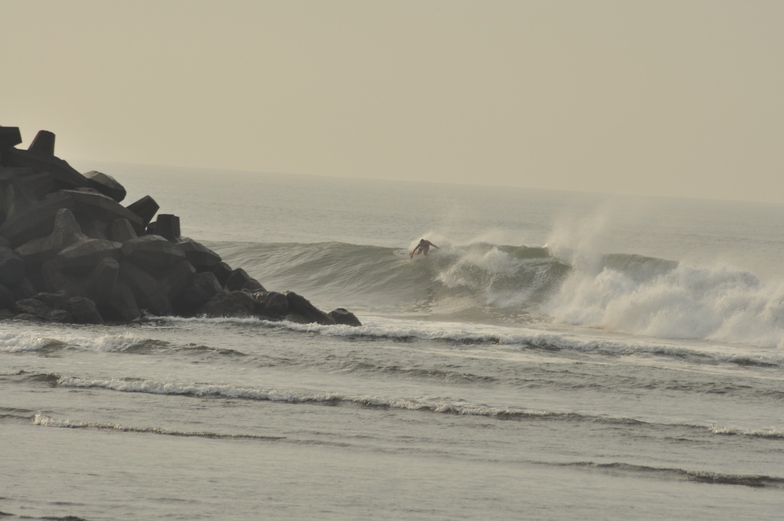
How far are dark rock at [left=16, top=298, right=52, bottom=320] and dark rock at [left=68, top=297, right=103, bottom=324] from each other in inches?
17.3

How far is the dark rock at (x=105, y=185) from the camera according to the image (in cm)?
2095

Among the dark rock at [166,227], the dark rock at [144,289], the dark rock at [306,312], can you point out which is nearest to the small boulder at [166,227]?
the dark rock at [166,227]

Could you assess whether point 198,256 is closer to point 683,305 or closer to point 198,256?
point 198,256

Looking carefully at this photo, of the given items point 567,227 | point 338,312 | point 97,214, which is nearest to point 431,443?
point 338,312

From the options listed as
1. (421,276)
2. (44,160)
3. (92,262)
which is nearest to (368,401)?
(92,262)

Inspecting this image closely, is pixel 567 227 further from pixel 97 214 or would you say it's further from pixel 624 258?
pixel 97 214

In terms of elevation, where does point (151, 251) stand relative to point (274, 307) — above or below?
above

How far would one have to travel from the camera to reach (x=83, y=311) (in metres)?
17.1

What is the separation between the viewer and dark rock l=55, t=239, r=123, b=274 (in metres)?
17.6

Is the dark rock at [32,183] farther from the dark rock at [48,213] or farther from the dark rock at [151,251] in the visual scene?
the dark rock at [151,251]

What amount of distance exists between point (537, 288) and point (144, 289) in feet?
44.1

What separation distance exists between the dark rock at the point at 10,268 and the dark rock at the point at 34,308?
577 millimetres

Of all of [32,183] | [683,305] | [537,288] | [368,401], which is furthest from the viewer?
[537,288]

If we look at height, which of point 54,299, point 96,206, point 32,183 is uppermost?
point 32,183
